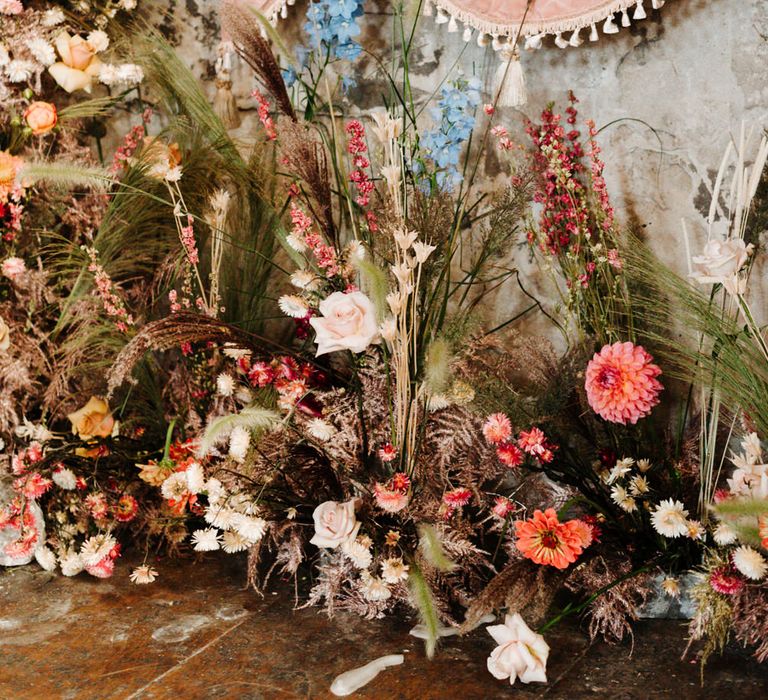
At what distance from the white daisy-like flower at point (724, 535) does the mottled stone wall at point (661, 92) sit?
62 cm

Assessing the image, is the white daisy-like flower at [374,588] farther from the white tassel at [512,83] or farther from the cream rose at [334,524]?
the white tassel at [512,83]

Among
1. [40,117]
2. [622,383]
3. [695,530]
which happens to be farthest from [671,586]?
[40,117]

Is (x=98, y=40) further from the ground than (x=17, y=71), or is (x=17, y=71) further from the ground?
(x=98, y=40)

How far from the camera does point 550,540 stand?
1596 millimetres

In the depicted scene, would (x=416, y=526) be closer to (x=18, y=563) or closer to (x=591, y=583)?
(x=591, y=583)

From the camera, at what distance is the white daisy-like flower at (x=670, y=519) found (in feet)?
5.20

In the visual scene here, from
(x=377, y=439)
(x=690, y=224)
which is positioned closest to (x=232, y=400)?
(x=377, y=439)

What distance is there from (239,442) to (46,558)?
0.60 metres

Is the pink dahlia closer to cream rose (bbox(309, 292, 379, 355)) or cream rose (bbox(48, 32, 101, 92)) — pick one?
cream rose (bbox(309, 292, 379, 355))

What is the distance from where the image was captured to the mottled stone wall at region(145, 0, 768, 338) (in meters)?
1.85

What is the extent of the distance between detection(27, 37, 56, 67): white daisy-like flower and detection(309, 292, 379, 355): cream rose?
1101 mm

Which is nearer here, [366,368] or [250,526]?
[250,526]

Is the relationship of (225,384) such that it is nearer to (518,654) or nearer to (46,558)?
(46,558)

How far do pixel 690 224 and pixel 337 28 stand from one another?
852 mm
